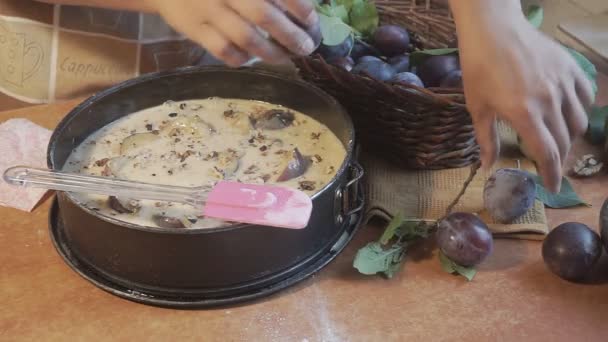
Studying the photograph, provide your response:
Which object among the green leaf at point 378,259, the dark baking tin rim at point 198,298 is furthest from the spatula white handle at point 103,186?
the green leaf at point 378,259

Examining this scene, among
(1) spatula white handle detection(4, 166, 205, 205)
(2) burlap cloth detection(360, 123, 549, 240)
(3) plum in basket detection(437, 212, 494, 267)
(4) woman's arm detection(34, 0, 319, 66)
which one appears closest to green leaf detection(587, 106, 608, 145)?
(2) burlap cloth detection(360, 123, 549, 240)

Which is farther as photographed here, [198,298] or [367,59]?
[367,59]

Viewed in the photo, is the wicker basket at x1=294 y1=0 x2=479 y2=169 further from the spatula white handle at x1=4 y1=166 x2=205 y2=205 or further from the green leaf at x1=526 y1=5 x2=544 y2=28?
the spatula white handle at x1=4 y1=166 x2=205 y2=205

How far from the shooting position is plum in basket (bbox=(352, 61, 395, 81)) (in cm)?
93

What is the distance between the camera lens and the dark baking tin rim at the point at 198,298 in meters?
0.79

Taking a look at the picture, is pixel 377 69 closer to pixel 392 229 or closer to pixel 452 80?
pixel 452 80

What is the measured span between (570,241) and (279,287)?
0.34 metres

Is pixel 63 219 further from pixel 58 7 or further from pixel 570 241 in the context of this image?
pixel 570 241

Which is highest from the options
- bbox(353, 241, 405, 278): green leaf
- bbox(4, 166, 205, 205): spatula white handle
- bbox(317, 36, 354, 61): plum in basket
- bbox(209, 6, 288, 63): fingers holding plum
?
bbox(209, 6, 288, 63): fingers holding plum

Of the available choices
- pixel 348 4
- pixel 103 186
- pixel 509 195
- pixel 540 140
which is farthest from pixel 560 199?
pixel 103 186

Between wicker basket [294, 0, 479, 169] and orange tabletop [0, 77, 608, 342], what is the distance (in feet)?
0.56

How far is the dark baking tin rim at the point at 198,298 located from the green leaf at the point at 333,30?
28cm

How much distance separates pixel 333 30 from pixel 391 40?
0.10 m

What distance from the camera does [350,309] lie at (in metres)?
0.79
